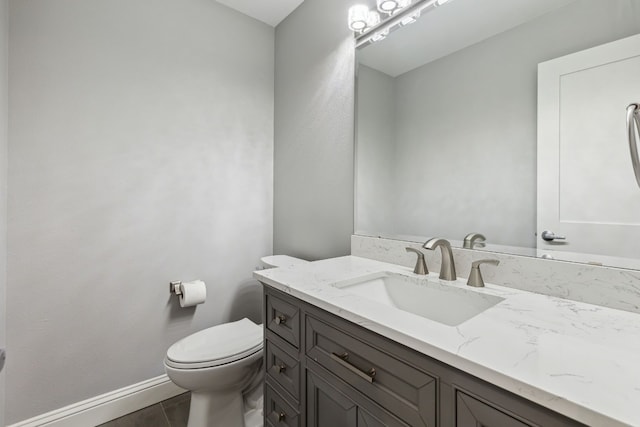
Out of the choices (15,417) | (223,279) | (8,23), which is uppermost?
(8,23)

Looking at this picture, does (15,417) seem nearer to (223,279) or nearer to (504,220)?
(223,279)

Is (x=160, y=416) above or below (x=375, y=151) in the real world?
Answer: below

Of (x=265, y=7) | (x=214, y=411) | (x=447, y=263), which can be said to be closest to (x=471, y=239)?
(x=447, y=263)

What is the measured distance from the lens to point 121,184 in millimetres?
1653

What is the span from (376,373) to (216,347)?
1047 millimetres

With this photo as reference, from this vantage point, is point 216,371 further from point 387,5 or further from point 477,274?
Result: point 387,5

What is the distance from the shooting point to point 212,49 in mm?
1971

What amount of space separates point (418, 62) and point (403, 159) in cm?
45

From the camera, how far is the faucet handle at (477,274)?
101 centimetres

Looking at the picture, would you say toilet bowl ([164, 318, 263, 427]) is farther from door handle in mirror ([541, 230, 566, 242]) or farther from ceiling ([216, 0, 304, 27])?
ceiling ([216, 0, 304, 27])

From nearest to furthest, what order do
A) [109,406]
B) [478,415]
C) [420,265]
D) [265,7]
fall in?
1. [478,415]
2. [420,265]
3. [109,406]
4. [265,7]

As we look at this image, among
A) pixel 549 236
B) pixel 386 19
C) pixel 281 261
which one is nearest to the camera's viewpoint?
pixel 549 236

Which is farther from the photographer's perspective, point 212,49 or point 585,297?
point 212,49

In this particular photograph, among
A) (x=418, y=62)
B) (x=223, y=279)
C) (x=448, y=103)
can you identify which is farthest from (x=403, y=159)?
(x=223, y=279)
